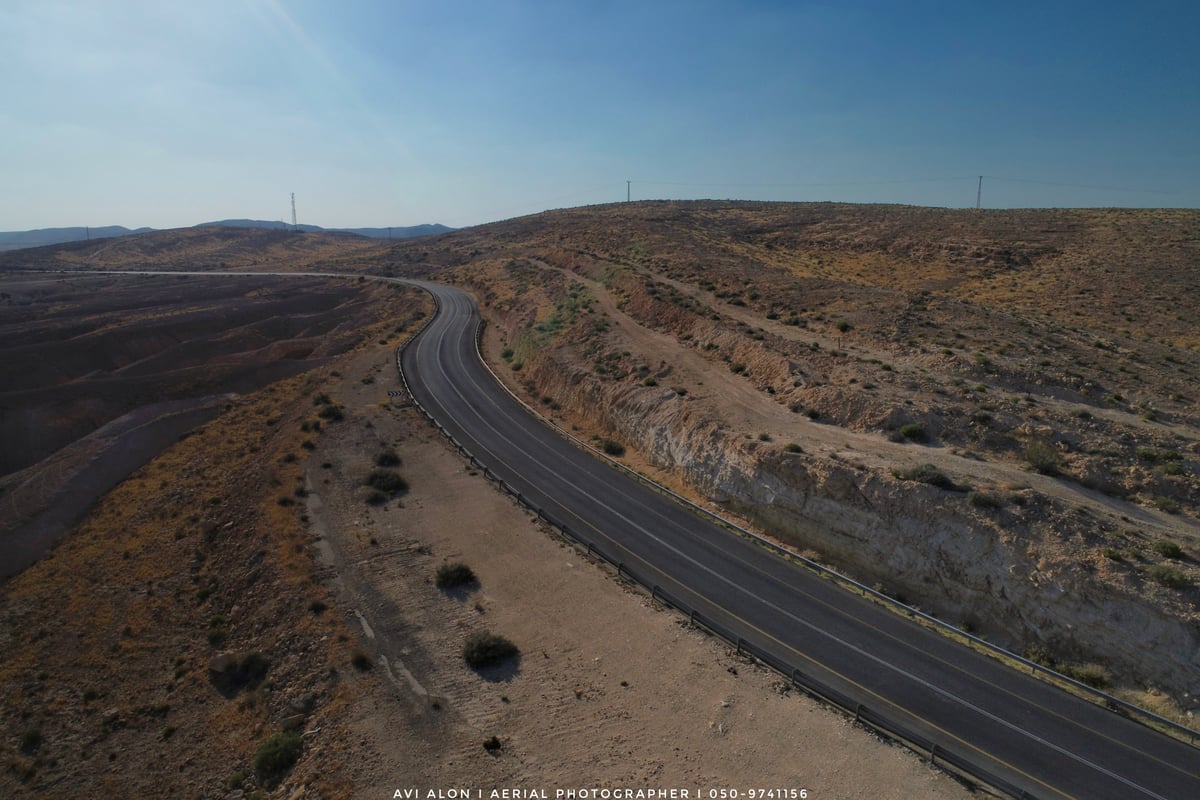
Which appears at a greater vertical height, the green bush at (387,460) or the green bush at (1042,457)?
the green bush at (1042,457)

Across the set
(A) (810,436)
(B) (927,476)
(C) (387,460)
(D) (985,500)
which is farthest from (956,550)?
(C) (387,460)

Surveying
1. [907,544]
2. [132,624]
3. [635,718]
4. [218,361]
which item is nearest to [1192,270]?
[907,544]

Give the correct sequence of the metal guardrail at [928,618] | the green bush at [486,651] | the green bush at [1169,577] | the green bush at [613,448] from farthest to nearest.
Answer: the green bush at [613,448] < the green bush at [486,651] < the green bush at [1169,577] < the metal guardrail at [928,618]

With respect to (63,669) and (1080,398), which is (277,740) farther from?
(1080,398)

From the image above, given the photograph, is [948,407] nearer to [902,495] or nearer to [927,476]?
[927,476]

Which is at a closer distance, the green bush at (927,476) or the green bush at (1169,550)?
the green bush at (1169,550)

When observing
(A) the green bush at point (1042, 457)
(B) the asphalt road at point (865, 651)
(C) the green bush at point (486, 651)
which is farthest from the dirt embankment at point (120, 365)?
(A) the green bush at point (1042, 457)

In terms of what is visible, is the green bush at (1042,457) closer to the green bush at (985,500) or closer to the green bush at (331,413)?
the green bush at (985,500)

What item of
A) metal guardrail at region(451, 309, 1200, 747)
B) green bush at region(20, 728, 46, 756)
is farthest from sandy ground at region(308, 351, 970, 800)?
green bush at region(20, 728, 46, 756)
